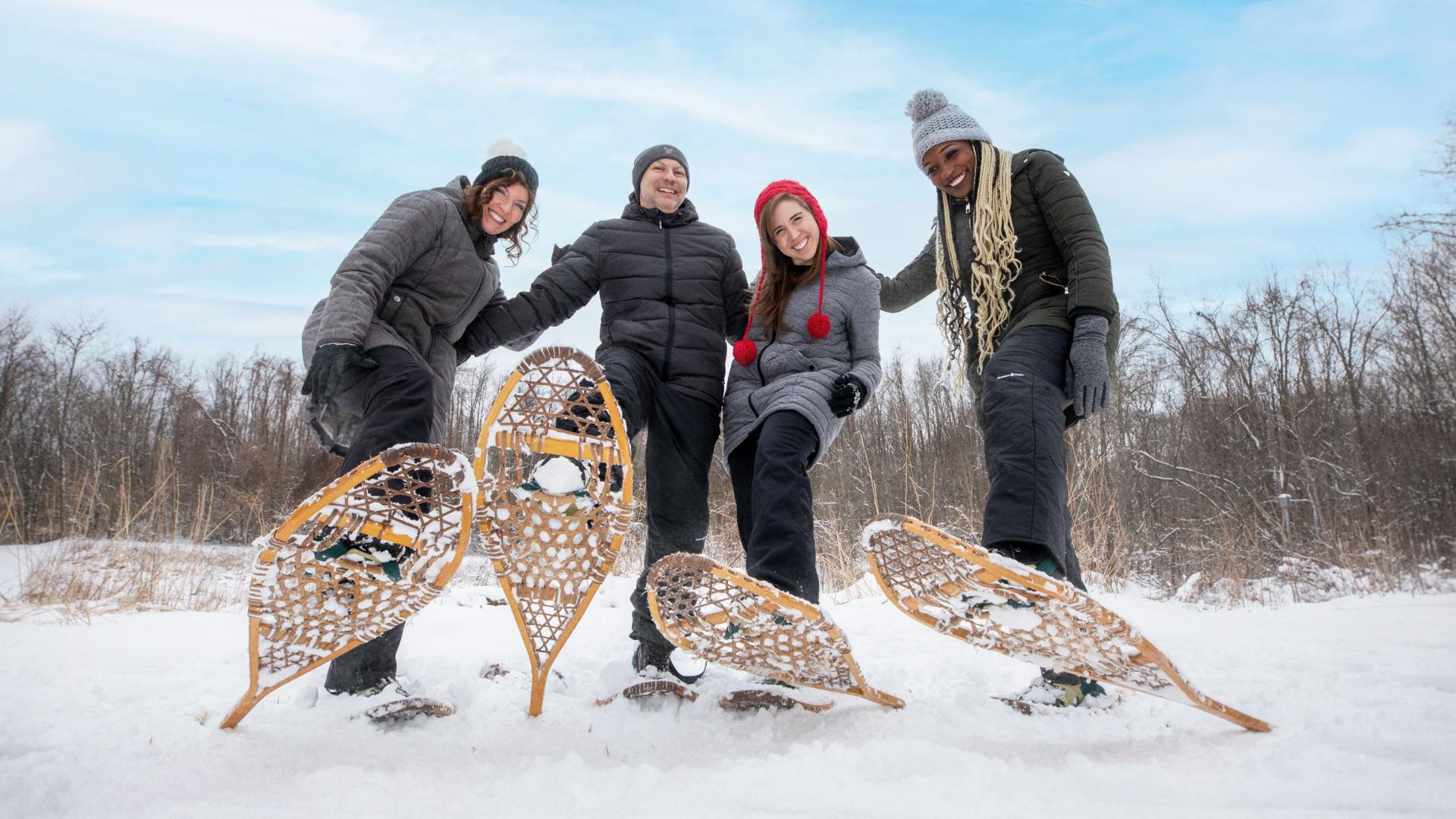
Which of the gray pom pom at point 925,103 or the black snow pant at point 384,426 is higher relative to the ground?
the gray pom pom at point 925,103

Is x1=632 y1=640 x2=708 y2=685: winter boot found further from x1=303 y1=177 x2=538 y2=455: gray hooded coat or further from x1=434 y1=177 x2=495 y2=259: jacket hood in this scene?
x1=434 y1=177 x2=495 y2=259: jacket hood

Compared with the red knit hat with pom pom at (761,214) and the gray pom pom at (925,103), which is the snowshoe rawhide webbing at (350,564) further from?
the gray pom pom at (925,103)

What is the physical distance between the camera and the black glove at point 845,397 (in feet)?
6.58

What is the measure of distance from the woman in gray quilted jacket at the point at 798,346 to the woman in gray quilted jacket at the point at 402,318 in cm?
83

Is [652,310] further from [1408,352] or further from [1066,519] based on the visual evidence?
[1408,352]

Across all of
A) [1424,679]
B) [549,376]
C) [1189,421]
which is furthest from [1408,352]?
[549,376]

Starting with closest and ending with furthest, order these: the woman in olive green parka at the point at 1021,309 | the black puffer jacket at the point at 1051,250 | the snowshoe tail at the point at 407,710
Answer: the snowshoe tail at the point at 407,710
the woman in olive green parka at the point at 1021,309
the black puffer jacket at the point at 1051,250

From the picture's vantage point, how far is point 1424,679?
167 centimetres

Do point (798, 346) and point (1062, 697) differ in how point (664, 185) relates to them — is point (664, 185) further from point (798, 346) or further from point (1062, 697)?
point (1062, 697)

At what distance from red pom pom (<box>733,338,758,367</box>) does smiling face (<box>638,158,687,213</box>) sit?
560mm

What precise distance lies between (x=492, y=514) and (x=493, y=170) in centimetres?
124

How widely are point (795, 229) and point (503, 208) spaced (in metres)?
0.96

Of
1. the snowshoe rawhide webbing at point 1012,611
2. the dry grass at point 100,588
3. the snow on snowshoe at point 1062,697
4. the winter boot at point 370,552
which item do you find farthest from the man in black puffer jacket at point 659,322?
the dry grass at point 100,588

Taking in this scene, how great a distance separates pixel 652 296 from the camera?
2256mm
